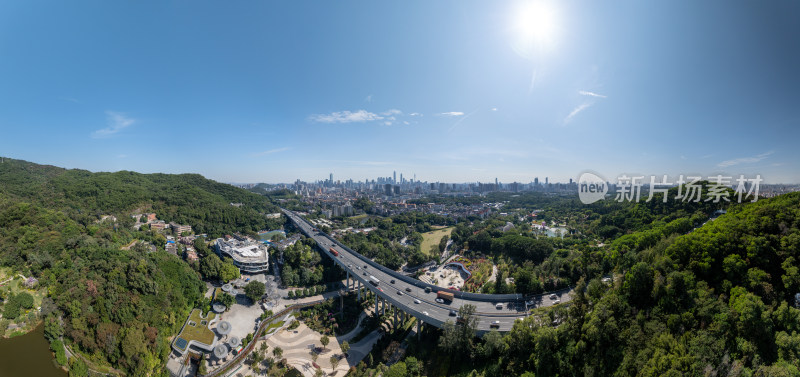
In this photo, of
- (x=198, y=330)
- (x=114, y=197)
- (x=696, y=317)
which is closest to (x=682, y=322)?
(x=696, y=317)

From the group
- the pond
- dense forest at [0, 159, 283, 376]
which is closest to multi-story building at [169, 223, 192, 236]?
dense forest at [0, 159, 283, 376]

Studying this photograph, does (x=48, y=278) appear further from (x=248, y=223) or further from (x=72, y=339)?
(x=248, y=223)

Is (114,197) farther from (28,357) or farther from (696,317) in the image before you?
(696,317)

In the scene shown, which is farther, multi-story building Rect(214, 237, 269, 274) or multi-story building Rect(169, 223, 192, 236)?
multi-story building Rect(169, 223, 192, 236)

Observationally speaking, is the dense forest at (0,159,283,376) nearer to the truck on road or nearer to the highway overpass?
the highway overpass

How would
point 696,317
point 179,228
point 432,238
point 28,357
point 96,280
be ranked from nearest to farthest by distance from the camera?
point 696,317
point 28,357
point 96,280
point 179,228
point 432,238

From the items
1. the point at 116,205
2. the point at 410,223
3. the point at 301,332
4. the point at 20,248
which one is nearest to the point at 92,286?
the point at 20,248
